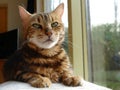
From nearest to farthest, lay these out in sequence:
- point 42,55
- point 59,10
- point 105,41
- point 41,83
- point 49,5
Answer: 1. point 41,83
2. point 42,55
3. point 59,10
4. point 105,41
5. point 49,5

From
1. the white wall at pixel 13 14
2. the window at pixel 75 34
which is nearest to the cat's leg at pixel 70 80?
the window at pixel 75 34

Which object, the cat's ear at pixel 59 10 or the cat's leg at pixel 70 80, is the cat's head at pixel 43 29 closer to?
the cat's ear at pixel 59 10

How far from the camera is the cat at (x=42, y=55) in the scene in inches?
40.4

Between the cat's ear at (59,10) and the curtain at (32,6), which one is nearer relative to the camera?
the cat's ear at (59,10)

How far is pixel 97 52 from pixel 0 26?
2.48 meters

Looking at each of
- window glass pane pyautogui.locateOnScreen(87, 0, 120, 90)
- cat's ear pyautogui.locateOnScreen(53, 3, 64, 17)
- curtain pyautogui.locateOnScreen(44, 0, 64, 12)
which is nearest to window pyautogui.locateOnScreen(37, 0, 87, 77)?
window glass pane pyautogui.locateOnScreen(87, 0, 120, 90)

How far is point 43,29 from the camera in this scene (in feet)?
3.40

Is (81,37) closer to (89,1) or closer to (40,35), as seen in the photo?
(89,1)

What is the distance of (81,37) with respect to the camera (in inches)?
62.9

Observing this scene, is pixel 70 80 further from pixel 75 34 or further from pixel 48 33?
pixel 75 34

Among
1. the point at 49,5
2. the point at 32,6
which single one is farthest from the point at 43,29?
the point at 32,6

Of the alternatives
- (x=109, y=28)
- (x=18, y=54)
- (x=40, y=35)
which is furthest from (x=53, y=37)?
(x=109, y=28)

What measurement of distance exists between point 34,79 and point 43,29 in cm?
22

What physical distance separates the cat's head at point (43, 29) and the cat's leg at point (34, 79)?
0.44 feet
